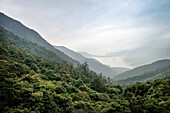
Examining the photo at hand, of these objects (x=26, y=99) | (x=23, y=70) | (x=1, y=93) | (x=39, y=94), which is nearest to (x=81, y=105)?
(x=39, y=94)

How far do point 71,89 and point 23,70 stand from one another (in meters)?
12.9

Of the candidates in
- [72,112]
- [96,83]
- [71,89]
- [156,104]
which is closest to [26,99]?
[72,112]

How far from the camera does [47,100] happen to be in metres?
14.0

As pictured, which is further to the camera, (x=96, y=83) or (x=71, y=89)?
(x=96, y=83)

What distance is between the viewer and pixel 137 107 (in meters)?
15.1

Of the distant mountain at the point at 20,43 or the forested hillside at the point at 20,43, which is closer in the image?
the distant mountain at the point at 20,43

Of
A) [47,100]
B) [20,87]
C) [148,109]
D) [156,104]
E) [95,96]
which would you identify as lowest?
[95,96]

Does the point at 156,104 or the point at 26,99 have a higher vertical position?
the point at 156,104

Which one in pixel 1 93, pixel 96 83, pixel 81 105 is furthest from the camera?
pixel 96 83

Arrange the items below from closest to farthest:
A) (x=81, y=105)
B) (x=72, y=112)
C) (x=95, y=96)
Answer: (x=72, y=112)
(x=81, y=105)
(x=95, y=96)

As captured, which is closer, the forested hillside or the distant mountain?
the distant mountain

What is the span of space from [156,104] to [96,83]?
23.0m

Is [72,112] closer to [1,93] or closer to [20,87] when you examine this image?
[20,87]

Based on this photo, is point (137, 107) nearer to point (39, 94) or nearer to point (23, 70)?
point (39, 94)
